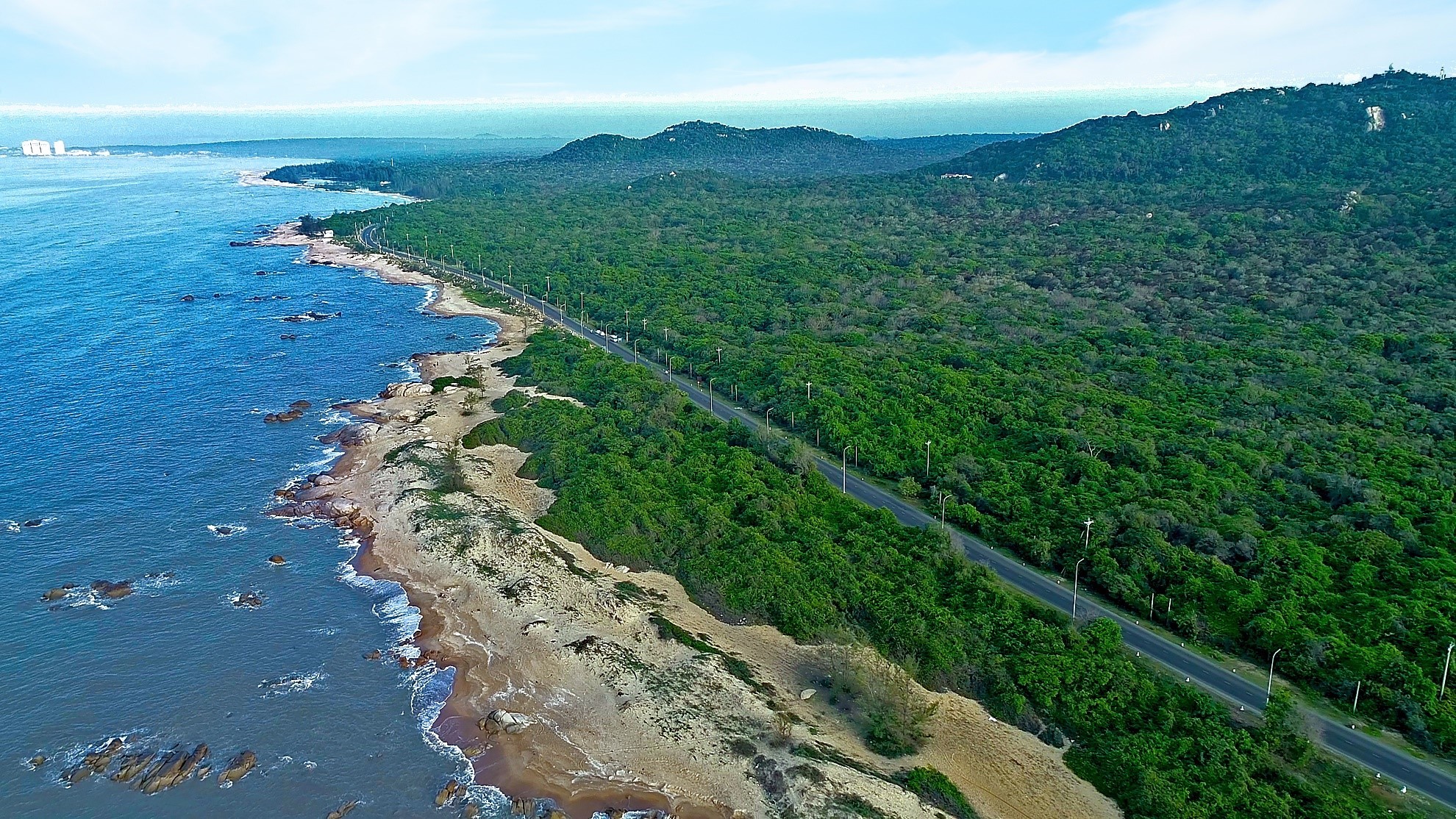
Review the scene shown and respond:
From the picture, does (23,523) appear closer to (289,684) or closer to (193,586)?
(193,586)

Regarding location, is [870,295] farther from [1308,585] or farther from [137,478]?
[137,478]

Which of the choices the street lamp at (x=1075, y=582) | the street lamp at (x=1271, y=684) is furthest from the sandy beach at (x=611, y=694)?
the street lamp at (x=1271, y=684)

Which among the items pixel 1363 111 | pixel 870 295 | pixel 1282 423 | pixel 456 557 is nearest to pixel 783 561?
pixel 456 557

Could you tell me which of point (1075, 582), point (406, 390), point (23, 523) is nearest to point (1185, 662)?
point (1075, 582)

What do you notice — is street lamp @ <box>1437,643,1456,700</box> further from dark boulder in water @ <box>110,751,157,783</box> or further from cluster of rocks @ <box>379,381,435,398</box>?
cluster of rocks @ <box>379,381,435,398</box>

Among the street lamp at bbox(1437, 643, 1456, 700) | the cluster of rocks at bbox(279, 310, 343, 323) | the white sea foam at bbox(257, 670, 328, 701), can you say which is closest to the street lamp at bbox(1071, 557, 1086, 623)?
the street lamp at bbox(1437, 643, 1456, 700)

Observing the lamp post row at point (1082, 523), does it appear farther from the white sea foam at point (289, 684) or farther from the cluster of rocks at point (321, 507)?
the white sea foam at point (289, 684)
